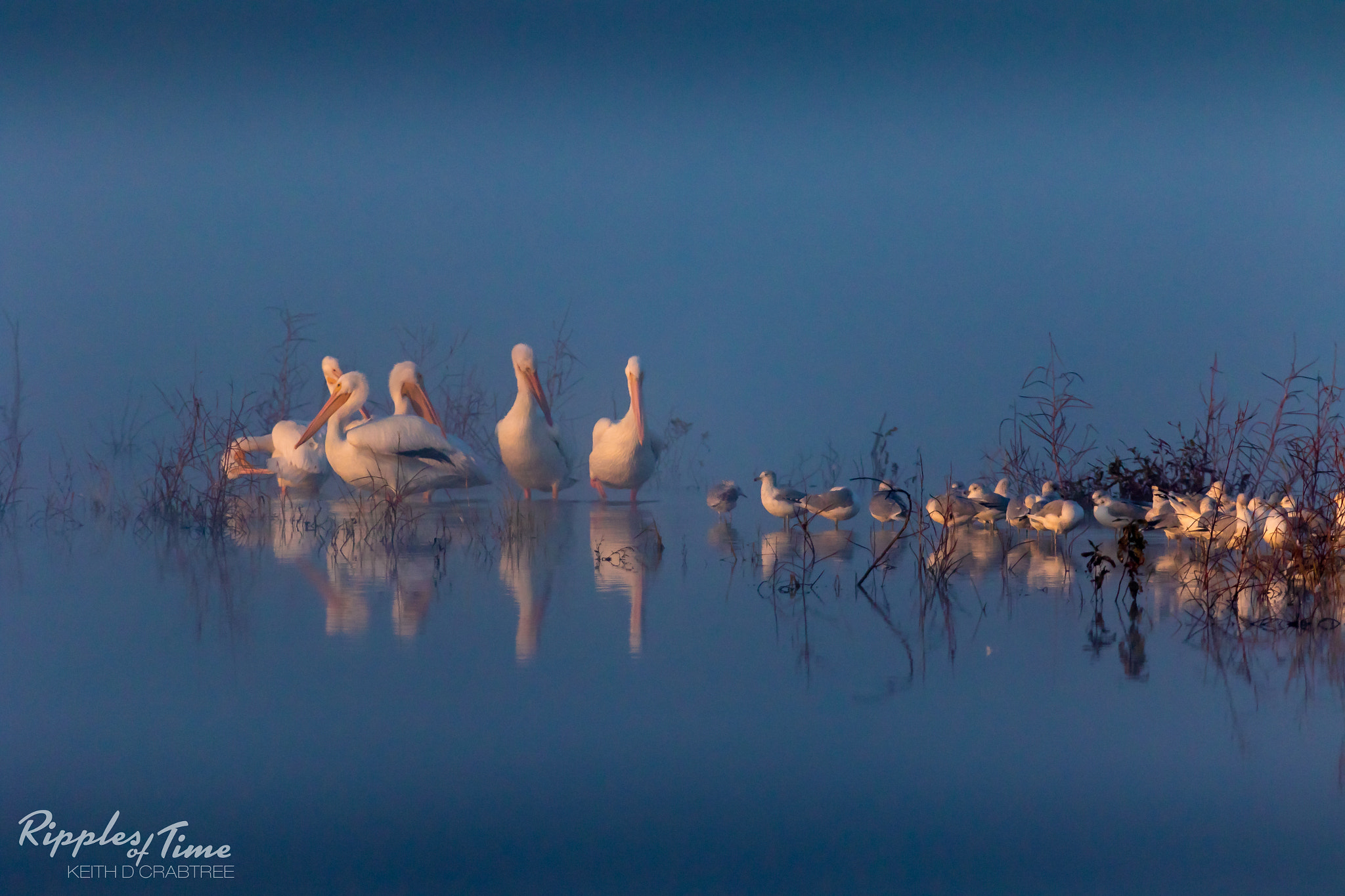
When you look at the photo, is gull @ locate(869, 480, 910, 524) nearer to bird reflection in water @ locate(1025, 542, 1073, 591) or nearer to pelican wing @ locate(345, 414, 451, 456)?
bird reflection in water @ locate(1025, 542, 1073, 591)

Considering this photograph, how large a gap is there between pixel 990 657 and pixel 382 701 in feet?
6.70

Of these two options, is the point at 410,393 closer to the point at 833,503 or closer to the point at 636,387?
the point at 636,387

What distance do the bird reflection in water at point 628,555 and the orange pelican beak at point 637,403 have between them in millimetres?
932

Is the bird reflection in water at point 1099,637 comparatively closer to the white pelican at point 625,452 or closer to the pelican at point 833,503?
the pelican at point 833,503

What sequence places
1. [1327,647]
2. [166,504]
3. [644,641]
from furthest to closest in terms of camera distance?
[166,504] → [644,641] → [1327,647]

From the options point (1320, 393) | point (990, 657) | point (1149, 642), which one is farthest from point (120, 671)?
point (1320, 393)

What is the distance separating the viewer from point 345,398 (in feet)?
36.1

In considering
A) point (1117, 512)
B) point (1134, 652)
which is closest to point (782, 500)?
point (1117, 512)

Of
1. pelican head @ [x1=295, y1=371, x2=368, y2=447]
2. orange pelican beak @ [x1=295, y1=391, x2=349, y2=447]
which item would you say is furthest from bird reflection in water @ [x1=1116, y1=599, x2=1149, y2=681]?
orange pelican beak @ [x1=295, y1=391, x2=349, y2=447]

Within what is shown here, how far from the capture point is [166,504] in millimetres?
8273

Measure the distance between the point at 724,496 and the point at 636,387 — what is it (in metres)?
2.19

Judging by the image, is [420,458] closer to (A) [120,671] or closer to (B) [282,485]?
(B) [282,485]

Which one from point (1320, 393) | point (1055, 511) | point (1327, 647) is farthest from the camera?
point (1055, 511)

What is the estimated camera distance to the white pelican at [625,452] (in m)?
10.0
